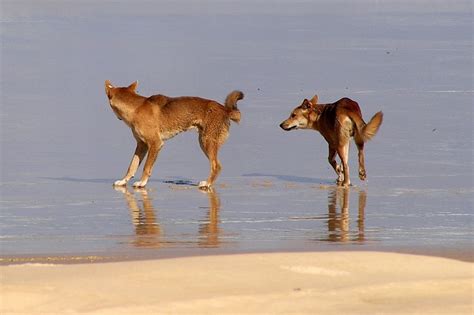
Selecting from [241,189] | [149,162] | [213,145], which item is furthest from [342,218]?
[149,162]

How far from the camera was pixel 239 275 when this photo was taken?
900cm

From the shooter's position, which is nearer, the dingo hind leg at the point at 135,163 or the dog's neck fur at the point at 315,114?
the dingo hind leg at the point at 135,163

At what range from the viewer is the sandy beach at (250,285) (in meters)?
8.11

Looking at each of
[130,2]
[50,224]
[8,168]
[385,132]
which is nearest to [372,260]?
[50,224]

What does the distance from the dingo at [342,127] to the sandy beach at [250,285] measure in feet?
16.5

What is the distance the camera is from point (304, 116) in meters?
16.2

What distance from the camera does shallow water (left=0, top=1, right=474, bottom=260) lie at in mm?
11414

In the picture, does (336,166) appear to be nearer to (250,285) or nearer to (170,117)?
(170,117)

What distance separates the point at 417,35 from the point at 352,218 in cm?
2365

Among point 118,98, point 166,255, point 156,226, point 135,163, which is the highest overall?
point 118,98

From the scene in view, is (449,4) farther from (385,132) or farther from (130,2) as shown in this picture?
(385,132)

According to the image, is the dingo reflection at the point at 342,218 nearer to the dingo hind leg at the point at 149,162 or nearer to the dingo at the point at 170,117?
the dingo at the point at 170,117

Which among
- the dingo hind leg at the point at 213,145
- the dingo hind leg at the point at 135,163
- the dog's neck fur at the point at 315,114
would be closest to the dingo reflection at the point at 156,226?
the dingo hind leg at the point at 135,163

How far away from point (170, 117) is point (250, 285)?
6.61 m
